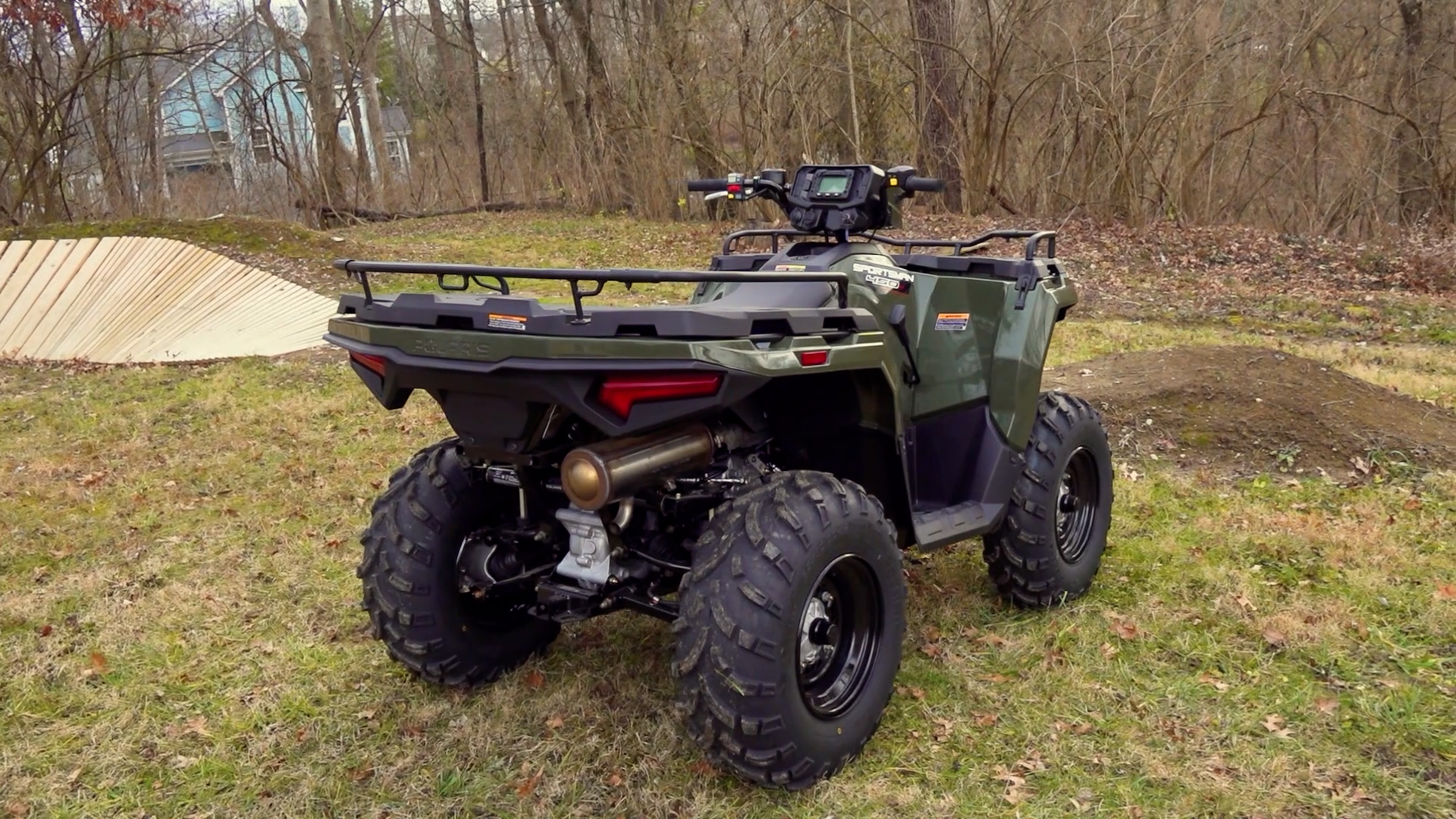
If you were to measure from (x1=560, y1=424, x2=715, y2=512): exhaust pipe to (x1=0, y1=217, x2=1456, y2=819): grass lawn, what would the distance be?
0.93 metres

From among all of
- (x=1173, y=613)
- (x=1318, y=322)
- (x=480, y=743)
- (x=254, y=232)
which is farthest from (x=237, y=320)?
(x=1318, y=322)

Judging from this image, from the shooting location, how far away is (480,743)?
3480 millimetres

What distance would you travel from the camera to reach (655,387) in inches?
109

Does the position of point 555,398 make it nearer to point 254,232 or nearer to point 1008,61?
point 254,232

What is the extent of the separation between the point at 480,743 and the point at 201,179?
78.7ft

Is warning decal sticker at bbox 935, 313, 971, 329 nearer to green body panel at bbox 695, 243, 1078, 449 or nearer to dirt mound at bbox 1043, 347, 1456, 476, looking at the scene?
green body panel at bbox 695, 243, 1078, 449

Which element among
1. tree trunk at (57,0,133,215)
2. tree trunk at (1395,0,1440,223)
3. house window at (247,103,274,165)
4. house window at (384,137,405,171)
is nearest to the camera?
tree trunk at (1395,0,1440,223)

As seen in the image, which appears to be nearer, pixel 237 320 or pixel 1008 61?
pixel 237 320

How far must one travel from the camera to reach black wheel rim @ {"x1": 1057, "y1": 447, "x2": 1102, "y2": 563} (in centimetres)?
455

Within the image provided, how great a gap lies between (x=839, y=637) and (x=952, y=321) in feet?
4.24

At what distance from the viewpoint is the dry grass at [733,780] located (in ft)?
10.6

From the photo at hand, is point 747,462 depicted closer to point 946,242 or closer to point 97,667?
point 946,242

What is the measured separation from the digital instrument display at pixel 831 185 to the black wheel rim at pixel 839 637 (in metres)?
1.38

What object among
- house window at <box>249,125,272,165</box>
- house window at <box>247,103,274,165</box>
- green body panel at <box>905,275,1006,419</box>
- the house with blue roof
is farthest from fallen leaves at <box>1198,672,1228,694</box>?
house window at <box>249,125,272,165</box>
